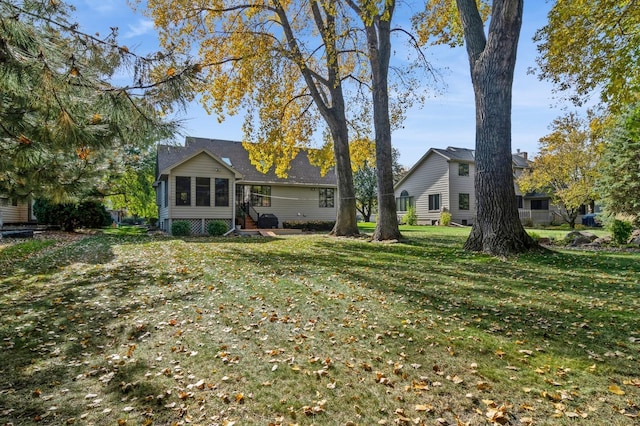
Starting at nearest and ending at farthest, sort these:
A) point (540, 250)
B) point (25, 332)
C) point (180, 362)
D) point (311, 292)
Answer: point (180, 362), point (25, 332), point (311, 292), point (540, 250)

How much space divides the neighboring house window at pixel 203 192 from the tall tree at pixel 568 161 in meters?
21.8

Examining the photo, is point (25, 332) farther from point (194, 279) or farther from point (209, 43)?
point (209, 43)

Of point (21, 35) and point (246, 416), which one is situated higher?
point (21, 35)

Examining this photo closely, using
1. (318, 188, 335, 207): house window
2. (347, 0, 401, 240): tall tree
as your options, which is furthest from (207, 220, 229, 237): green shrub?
(347, 0, 401, 240): tall tree

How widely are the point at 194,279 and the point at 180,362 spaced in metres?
3.54

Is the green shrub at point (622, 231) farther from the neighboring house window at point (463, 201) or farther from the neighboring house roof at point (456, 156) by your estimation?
the neighboring house window at point (463, 201)

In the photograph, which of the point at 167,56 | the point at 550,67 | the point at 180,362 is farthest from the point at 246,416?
the point at 550,67

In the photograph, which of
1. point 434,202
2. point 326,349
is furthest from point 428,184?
point 326,349

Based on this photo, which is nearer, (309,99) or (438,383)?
(438,383)

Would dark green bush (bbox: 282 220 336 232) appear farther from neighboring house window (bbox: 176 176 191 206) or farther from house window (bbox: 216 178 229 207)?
neighboring house window (bbox: 176 176 191 206)

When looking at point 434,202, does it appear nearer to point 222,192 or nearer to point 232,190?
point 232,190

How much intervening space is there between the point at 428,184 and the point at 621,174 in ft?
54.6

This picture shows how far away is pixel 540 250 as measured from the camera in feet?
27.3

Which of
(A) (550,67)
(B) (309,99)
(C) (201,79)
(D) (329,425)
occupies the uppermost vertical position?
(B) (309,99)
